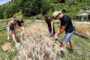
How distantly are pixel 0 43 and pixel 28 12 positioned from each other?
45918mm

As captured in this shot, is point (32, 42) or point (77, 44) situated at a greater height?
point (32, 42)

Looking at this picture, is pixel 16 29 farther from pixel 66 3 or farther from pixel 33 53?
pixel 66 3

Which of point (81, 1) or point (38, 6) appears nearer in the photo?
point (38, 6)

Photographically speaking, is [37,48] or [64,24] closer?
[37,48]

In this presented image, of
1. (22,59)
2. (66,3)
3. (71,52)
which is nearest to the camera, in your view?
(22,59)

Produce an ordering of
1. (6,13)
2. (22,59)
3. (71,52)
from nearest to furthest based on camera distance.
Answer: (22,59) < (71,52) < (6,13)

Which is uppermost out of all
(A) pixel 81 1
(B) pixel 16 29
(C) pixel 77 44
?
(B) pixel 16 29

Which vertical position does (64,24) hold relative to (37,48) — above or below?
below

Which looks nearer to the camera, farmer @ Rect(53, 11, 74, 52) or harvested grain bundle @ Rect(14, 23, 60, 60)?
harvested grain bundle @ Rect(14, 23, 60, 60)

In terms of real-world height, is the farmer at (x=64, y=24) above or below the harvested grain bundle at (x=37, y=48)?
below

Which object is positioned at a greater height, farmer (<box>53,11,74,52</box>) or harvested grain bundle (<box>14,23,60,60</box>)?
harvested grain bundle (<box>14,23,60,60</box>)

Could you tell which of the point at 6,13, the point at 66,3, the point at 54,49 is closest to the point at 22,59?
the point at 54,49

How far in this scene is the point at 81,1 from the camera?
87.5 meters

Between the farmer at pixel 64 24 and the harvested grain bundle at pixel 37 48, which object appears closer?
the harvested grain bundle at pixel 37 48
